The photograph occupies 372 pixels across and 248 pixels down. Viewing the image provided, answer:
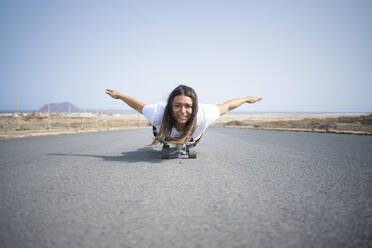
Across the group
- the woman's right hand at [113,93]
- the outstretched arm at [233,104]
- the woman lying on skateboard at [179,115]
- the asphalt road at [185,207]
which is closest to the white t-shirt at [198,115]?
the woman lying on skateboard at [179,115]

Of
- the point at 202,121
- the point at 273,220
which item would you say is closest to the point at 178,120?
the point at 202,121

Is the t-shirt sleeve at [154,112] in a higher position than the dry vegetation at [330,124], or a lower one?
higher

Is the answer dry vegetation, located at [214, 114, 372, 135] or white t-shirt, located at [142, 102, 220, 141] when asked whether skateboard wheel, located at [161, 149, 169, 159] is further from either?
dry vegetation, located at [214, 114, 372, 135]

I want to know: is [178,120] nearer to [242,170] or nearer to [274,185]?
[242,170]

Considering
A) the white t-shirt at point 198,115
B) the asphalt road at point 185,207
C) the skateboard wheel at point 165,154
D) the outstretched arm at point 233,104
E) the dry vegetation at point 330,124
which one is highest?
the outstretched arm at point 233,104

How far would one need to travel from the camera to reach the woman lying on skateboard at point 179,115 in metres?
3.61

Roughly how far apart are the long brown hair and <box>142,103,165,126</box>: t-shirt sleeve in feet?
0.46

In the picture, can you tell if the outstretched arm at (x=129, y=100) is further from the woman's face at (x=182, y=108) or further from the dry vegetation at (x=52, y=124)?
the dry vegetation at (x=52, y=124)

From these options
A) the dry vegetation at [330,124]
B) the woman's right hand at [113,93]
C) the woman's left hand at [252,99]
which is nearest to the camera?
the woman's right hand at [113,93]

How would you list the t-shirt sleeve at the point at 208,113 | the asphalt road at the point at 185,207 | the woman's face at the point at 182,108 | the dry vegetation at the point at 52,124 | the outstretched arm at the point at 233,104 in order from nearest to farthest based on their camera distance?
the asphalt road at the point at 185,207 < the woman's face at the point at 182,108 < the t-shirt sleeve at the point at 208,113 < the outstretched arm at the point at 233,104 < the dry vegetation at the point at 52,124

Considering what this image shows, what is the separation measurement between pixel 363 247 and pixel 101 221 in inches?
70.6

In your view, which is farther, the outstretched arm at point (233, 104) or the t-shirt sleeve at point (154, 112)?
the outstretched arm at point (233, 104)

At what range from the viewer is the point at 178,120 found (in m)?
3.68

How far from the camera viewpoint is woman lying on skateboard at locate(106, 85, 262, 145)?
361 centimetres
